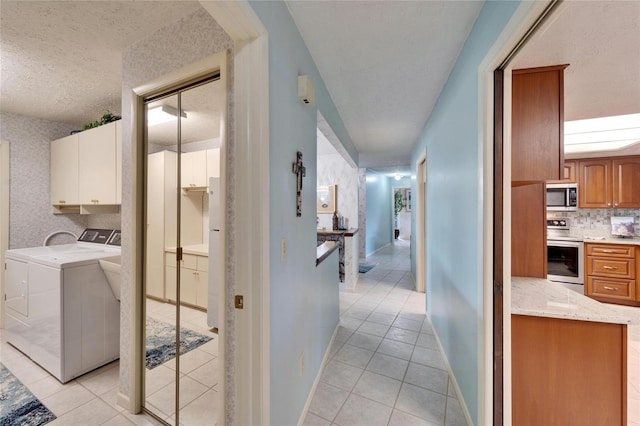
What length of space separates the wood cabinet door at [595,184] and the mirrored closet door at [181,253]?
5389mm

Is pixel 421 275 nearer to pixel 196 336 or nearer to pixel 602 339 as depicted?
pixel 602 339

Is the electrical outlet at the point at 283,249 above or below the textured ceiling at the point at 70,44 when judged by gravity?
below

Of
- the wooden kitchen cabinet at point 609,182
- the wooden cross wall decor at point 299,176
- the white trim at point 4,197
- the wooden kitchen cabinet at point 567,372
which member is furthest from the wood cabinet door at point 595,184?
the white trim at point 4,197

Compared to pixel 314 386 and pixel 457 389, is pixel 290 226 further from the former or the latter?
pixel 457 389

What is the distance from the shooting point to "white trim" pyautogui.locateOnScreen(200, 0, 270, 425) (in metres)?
1.08

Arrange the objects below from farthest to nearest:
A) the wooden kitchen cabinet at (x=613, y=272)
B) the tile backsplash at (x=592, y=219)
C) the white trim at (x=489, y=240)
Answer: the tile backsplash at (x=592, y=219) → the wooden kitchen cabinet at (x=613, y=272) → the white trim at (x=489, y=240)

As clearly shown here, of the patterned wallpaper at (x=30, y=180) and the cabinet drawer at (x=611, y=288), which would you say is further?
the cabinet drawer at (x=611, y=288)

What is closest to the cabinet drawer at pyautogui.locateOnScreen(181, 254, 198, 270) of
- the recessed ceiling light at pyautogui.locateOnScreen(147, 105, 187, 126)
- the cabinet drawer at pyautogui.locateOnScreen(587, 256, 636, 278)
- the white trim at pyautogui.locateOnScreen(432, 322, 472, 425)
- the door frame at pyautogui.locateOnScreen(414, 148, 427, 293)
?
the recessed ceiling light at pyautogui.locateOnScreen(147, 105, 187, 126)

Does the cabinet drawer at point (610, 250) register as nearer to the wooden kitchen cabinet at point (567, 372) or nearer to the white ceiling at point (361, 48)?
the white ceiling at point (361, 48)

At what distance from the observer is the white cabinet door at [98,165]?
2436mm

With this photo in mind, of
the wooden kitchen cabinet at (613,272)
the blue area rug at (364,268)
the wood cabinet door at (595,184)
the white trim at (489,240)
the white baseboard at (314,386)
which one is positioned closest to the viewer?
the white trim at (489,240)

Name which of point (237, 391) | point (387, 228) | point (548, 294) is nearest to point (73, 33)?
point (237, 391)

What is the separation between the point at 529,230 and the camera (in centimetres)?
197

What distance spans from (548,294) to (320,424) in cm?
164
